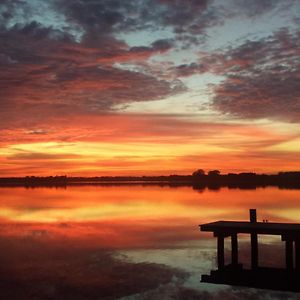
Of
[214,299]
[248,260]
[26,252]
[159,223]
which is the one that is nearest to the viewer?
[214,299]

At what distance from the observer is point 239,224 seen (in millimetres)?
19094

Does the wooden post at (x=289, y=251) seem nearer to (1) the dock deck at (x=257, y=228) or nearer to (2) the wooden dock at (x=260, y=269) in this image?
(2) the wooden dock at (x=260, y=269)

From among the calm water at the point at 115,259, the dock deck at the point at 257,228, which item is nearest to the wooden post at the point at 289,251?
the dock deck at the point at 257,228

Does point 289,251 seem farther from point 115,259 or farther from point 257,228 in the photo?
point 115,259

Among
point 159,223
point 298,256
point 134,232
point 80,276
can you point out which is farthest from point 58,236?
point 298,256

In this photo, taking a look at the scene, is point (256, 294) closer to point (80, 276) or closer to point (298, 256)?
Result: point (298, 256)

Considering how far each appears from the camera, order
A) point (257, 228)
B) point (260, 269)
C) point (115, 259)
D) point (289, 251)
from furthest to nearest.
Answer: point (115, 259) → point (260, 269) → point (257, 228) → point (289, 251)

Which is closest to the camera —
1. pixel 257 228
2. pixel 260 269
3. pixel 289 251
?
pixel 289 251

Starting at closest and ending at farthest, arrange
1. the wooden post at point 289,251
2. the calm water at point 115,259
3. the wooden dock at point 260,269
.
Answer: the wooden dock at point 260,269
the wooden post at point 289,251
the calm water at point 115,259

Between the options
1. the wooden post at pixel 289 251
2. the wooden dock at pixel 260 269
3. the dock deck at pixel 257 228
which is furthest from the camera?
the wooden post at pixel 289 251

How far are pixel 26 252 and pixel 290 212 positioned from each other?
1246 inches

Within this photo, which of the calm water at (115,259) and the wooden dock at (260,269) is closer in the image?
the wooden dock at (260,269)

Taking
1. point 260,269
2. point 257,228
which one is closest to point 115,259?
point 260,269

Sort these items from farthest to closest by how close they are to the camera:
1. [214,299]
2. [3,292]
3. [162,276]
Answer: [162,276], [3,292], [214,299]
